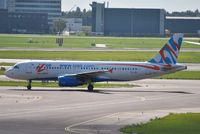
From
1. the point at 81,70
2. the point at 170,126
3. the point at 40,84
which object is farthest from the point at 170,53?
the point at 170,126

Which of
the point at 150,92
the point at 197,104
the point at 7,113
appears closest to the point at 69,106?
the point at 7,113

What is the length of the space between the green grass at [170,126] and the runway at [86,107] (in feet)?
4.20

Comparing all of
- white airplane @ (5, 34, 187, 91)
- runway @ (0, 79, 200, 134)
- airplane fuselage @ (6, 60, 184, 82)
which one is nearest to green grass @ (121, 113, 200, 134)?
runway @ (0, 79, 200, 134)

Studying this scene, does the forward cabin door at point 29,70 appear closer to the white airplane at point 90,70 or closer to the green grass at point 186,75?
the white airplane at point 90,70

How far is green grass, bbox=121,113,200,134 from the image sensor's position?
4153cm

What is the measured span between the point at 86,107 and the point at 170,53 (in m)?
19.8

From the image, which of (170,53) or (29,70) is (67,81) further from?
(170,53)

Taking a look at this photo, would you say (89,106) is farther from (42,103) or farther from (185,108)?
(185,108)

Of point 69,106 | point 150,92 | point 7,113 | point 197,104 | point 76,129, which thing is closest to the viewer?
point 76,129

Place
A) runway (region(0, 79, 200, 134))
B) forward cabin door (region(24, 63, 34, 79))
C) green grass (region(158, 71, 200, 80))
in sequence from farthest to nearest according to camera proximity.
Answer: green grass (region(158, 71, 200, 80)) → forward cabin door (region(24, 63, 34, 79)) → runway (region(0, 79, 200, 134))

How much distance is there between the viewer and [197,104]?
5828 centimetres

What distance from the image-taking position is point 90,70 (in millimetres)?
70875

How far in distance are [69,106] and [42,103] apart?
274cm

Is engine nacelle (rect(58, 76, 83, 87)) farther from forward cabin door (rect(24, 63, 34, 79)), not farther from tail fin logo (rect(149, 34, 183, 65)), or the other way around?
tail fin logo (rect(149, 34, 183, 65))
